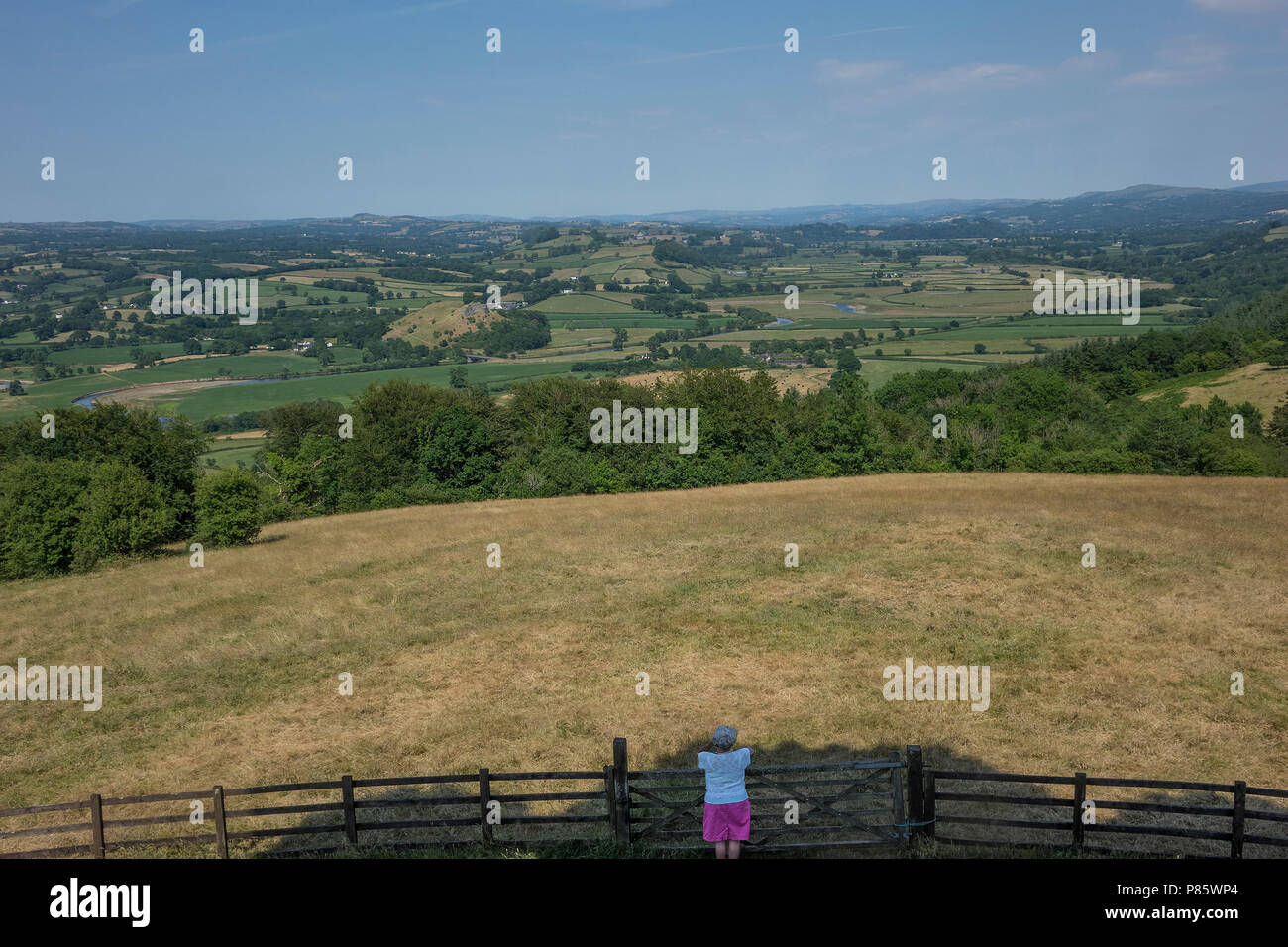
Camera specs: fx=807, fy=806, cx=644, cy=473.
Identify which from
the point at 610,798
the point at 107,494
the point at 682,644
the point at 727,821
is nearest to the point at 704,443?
the point at 682,644

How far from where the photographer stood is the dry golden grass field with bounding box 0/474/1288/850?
57.8ft

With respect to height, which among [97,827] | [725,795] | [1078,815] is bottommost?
[97,827]

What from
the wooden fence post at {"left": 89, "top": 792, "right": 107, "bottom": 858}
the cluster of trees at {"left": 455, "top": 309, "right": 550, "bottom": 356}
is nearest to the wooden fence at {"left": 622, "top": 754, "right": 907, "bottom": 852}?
the wooden fence post at {"left": 89, "top": 792, "right": 107, "bottom": 858}

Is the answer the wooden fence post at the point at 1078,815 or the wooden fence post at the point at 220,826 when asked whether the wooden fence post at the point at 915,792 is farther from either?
the wooden fence post at the point at 220,826

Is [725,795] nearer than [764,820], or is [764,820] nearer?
[725,795]

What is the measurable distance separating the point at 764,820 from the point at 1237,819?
6840 millimetres

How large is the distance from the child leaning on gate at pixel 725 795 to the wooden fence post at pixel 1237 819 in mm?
6850

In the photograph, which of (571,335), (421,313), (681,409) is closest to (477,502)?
(681,409)

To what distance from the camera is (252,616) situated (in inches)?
1115

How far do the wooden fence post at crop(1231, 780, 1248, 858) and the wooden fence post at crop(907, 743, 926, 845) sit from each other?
13.6 feet

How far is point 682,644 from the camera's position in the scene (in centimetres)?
2380

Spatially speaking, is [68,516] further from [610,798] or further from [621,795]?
[621,795]

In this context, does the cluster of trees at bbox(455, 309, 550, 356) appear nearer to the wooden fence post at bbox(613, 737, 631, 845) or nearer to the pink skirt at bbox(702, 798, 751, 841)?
the wooden fence post at bbox(613, 737, 631, 845)
